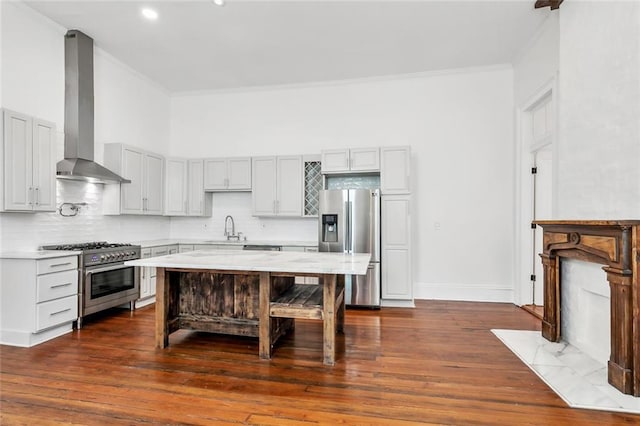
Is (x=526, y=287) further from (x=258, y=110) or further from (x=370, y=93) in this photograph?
(x=258, y=110)

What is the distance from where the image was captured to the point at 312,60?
4.57m

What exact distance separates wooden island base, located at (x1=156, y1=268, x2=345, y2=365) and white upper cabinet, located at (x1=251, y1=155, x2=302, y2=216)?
191cm

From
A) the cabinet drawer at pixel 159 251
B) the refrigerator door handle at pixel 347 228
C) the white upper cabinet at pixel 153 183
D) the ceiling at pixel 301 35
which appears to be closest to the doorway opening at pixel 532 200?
the ceiling at pixel 301 35

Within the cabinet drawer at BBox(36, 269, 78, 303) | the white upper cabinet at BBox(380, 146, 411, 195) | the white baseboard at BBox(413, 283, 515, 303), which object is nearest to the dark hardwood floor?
the cabinet drawer at BBox(36, 269, 78, 303)

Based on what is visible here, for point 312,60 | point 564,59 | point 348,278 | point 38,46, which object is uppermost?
point 312,60

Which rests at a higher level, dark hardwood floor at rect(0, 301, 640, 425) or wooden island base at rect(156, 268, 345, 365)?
wooden island base at rect(156, 268, 345, 365)

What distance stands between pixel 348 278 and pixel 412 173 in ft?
6.25

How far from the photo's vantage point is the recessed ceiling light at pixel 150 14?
3482mm

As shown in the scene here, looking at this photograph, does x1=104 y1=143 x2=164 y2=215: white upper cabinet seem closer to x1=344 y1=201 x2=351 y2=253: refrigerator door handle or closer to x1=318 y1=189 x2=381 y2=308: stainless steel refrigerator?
x1=318 y1=189 x2=381 y2=308: stainless steel refrigerator

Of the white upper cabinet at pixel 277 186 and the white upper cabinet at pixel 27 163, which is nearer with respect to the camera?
the white upper cabinet at pixel 27 163

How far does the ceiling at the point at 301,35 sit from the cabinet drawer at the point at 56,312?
3.11 meters

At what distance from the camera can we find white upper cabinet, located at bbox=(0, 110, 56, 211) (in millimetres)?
3053

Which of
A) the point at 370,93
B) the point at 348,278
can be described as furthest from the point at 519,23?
the point at 348,278

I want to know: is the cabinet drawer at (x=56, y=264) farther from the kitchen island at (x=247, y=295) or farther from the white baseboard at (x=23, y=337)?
the kitchen island at (x=247, y=295)
